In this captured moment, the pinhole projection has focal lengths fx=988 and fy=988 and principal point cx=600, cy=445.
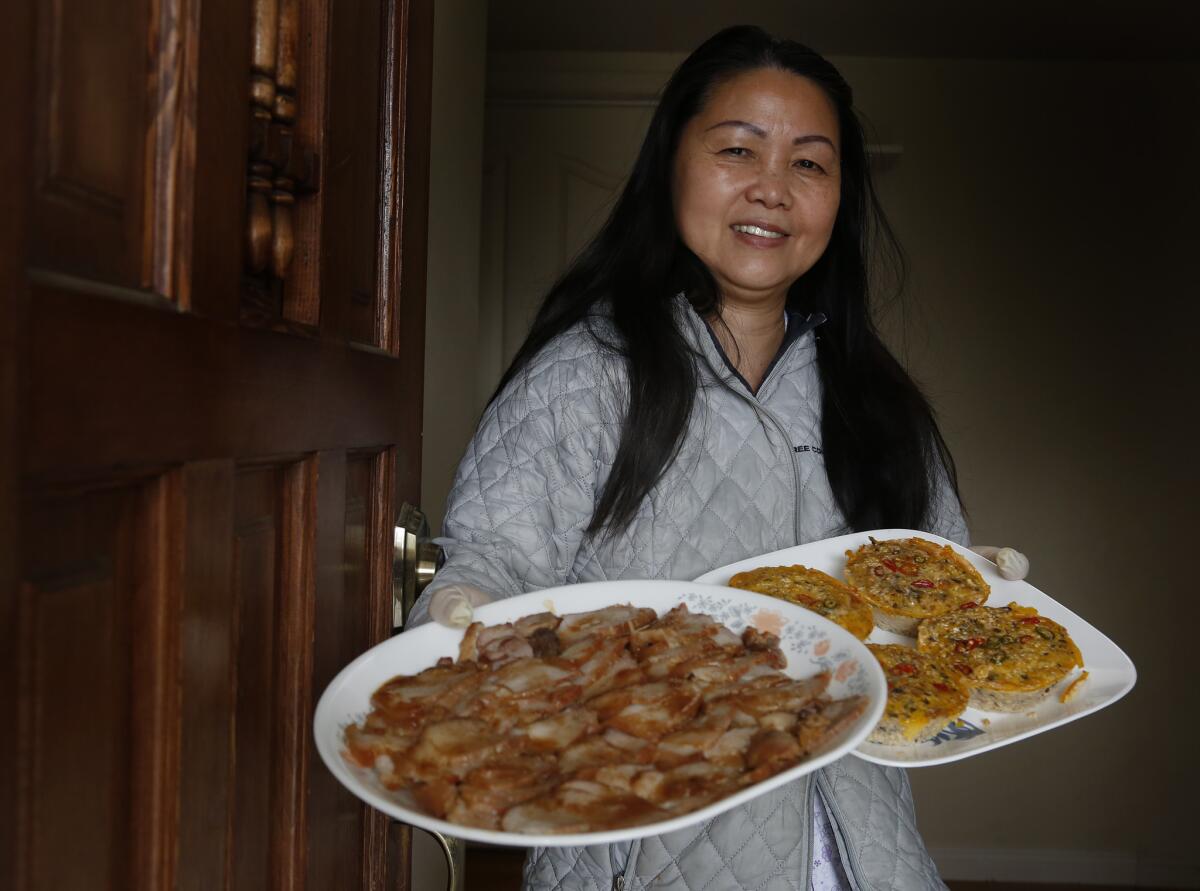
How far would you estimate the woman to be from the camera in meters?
1.25

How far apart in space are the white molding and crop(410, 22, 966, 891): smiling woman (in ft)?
9.51

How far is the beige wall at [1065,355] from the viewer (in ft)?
12.9

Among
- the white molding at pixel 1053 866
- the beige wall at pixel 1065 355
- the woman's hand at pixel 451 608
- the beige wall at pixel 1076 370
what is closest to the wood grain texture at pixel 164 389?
the woman's hand at pixel 451 608

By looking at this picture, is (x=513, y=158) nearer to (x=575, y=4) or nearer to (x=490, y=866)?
(x=575, y=4)

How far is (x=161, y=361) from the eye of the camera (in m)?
0.55

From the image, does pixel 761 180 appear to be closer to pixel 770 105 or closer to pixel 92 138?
pixel 770 105

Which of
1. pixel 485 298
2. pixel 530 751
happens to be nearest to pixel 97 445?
pixel 530 751

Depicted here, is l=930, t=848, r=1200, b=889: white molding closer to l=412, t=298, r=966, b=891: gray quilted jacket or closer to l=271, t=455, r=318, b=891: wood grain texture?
l=412, t=298, r=966, b=891: gray quilted jacket

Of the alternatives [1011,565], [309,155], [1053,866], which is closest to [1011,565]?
[1011,565]

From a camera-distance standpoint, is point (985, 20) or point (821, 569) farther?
point (985, 20)

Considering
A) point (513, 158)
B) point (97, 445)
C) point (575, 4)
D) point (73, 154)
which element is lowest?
point (97, 445)

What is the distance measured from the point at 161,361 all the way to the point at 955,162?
3.98 meters

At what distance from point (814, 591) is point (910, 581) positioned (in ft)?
0.47

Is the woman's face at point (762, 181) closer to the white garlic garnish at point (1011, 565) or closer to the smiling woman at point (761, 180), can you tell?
the smiling woman at point (761, 180)
